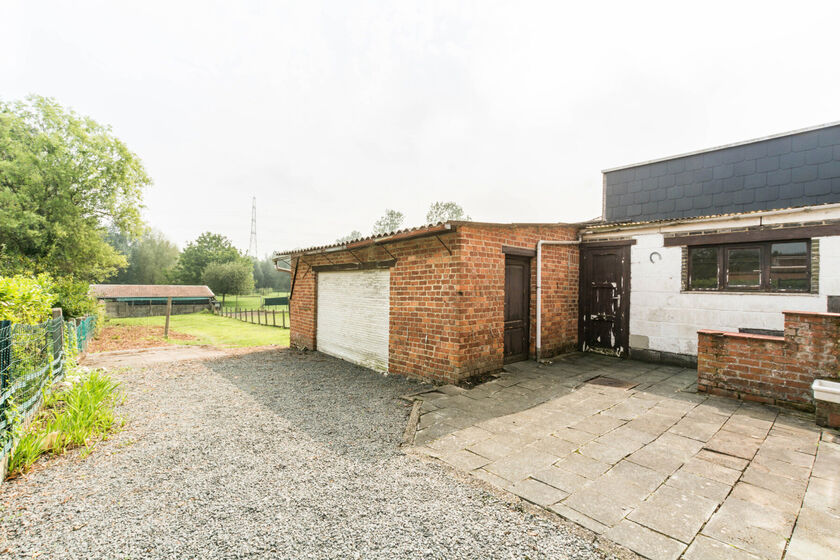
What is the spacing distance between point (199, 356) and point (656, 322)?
1075cm

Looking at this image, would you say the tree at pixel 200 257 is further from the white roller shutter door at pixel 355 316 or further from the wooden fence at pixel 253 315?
the white roller shutter door at pixel 355 316

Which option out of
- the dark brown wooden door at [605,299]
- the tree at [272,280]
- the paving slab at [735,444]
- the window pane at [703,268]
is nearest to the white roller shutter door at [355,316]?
the dark brown wooden door at [605,299]

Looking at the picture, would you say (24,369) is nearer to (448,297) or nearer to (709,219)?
(448,297)

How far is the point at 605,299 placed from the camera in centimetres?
775

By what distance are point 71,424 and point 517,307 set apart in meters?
6.49

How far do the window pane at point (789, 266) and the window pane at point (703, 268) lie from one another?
29.7 inches

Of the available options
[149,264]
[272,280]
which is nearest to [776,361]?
[149,264]

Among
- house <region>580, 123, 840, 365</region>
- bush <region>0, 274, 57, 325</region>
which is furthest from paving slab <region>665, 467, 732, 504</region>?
bush <region>0, 274, 57, 325</region>

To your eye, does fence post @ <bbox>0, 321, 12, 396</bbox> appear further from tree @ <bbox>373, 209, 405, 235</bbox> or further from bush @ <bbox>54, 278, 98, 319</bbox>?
tree @ <bbox>373, 209, 405, 235</bbox>

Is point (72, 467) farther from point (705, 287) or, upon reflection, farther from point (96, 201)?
point (96, 201)

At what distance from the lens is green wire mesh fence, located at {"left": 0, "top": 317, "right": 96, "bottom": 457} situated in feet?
10.5

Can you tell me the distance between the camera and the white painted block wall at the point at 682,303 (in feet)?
17.9

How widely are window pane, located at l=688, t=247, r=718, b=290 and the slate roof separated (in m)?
3.04

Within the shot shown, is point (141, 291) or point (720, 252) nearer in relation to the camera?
point (720, 252)
